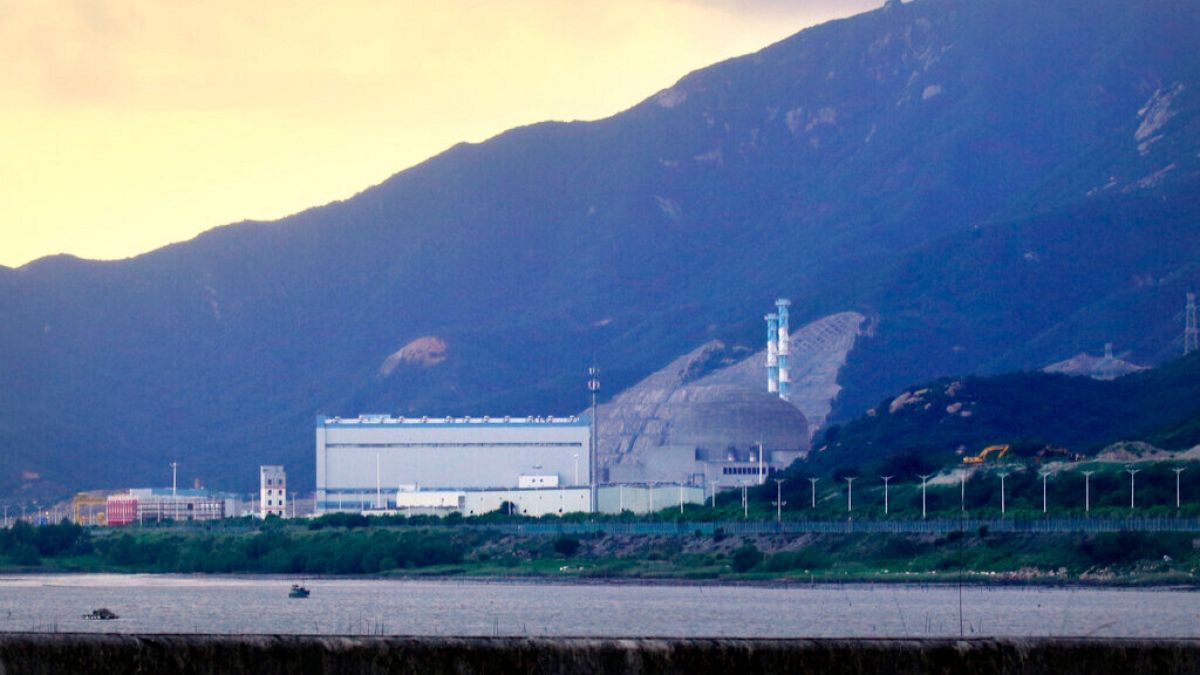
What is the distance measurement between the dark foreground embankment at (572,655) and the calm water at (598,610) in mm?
42357

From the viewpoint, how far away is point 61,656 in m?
9.28

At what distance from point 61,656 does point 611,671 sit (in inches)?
85.2

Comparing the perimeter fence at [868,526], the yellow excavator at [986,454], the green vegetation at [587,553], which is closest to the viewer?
the green vegetation at [587,553]

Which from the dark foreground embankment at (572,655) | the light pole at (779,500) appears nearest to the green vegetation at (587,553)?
the light pole at (779,500)

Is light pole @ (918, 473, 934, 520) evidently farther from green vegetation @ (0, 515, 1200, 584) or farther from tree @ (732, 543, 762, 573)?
tree @ (732, 543, 762, 573)

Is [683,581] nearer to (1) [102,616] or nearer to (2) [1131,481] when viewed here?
(2) [1131,481]

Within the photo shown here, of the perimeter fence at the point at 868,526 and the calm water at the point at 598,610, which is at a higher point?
the perimeter fence at the point at 868,526

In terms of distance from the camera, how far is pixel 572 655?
380 inches

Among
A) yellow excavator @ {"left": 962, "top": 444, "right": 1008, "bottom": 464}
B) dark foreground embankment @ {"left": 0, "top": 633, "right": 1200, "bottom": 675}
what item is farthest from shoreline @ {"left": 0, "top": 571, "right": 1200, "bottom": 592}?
dark foreground embankment @ {"left": 0, "top": 633, "right": 1200, "bottom": 675}

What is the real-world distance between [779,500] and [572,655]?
137060mm

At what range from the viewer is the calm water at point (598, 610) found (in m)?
65.9

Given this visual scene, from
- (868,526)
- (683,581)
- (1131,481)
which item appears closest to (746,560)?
(683,581)

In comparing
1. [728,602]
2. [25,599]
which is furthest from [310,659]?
[25,599]

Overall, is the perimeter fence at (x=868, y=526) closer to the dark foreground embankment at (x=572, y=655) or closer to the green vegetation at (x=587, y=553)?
the green vegetation at (x=587, y=553)
